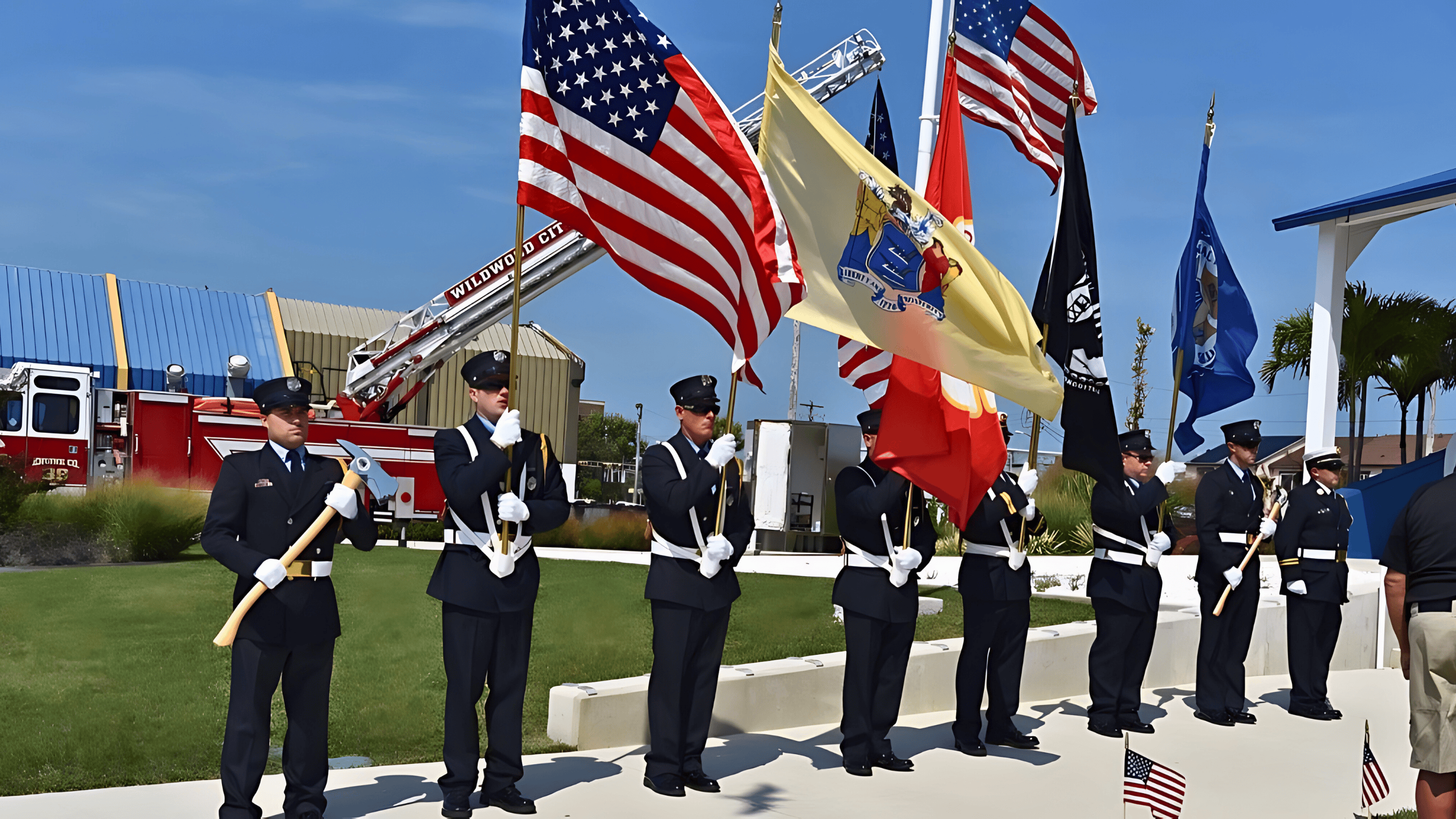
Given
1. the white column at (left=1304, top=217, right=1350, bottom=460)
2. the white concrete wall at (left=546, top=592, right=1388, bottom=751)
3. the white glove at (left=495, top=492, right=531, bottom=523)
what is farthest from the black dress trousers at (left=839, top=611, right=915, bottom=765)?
the white column at (left=1304, top=217, right=1350, bottom=460)

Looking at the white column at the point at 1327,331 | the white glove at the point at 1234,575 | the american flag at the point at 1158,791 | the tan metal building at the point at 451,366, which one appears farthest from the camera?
the tan metal building at the point at 451,366

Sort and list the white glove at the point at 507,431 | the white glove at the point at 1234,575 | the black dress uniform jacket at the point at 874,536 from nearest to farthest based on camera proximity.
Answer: the white glove at the point at 507,431
the black dress uniform jacket at the point at 874,536
the white glove at the point at 1234,575

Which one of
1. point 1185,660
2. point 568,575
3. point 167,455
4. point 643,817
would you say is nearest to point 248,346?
point 167,455

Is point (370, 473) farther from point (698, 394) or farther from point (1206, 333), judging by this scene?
point (1206, 333)

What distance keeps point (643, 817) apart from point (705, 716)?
0.82m

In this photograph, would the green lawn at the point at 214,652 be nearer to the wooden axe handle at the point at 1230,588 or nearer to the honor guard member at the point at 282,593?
the honor guard member at the point at 282,593

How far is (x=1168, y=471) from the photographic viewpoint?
8.62m

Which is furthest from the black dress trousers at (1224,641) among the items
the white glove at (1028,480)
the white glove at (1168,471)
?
the white glove at (1028,480)

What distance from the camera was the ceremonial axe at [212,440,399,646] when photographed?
5.05 metres

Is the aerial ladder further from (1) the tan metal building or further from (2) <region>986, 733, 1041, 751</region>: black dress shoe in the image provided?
(2) <region>986, 733, 1041, 751</region>: black dress shoe

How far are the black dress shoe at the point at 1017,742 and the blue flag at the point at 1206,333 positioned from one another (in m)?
2.91

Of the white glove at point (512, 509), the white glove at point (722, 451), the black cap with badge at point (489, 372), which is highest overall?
the black cap with badge at point (489, 372)

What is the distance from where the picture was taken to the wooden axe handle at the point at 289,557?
5.04 m

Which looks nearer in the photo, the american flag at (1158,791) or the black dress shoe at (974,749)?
the american flag at (1158,791)
